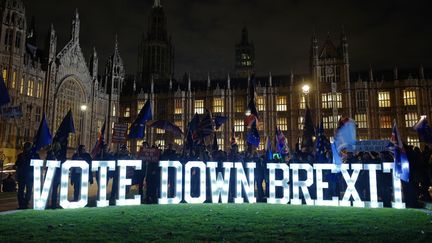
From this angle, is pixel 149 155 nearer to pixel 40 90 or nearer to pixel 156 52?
pixel 40 90

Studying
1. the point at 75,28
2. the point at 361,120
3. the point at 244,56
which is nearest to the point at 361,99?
the point at 361,120

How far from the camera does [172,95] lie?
61.3 metres

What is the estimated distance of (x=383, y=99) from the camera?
174ft

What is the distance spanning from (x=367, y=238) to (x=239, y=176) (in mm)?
7066

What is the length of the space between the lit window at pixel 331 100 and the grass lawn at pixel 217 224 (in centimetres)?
4328

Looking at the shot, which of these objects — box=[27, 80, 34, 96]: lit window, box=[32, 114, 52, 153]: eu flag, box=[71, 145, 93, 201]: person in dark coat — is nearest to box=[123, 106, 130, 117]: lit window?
box=[27, 80, 34, 96]: lit window

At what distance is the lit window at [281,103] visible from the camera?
5697cm

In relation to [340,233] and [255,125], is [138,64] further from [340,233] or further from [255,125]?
[340,233]

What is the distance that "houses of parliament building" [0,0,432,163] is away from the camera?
41.8 meters

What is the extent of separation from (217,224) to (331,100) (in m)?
48.3

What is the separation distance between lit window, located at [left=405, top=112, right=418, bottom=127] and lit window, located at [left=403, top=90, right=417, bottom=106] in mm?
1616

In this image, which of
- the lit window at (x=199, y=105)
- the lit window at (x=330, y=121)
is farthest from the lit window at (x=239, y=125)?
the lit window at (x=330, y=121)

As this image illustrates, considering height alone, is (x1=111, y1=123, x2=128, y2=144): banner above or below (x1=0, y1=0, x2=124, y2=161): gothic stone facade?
below

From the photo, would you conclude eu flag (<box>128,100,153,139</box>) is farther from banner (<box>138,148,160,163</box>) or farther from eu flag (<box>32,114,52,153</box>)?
eu flag (<box>32,114,52,153</box>)
